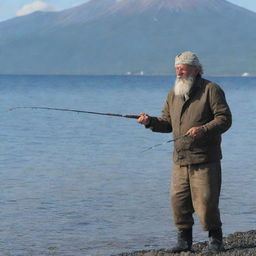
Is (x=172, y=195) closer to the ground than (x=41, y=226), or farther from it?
farther from it

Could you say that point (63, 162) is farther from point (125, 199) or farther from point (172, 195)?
point (172, 195)

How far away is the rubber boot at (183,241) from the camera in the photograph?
852 cm

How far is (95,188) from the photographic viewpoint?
15.9 metres

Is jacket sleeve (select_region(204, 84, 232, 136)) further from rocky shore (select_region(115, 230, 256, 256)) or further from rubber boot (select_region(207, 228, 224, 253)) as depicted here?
rocky shore (select_region(115, 230, 256, 256))

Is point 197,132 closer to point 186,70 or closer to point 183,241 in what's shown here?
point 186,70

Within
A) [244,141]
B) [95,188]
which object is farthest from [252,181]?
[244,141]

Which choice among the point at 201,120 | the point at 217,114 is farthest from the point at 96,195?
the point at 217,114

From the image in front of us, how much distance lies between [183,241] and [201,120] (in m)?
1.17

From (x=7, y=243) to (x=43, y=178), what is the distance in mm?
6289

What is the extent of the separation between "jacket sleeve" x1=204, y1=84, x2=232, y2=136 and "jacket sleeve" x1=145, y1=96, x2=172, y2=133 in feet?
1.68

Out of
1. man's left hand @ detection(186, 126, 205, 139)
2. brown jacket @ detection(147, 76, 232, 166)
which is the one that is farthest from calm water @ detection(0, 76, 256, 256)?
man's left hand @ detection(186, 126, 205, 139)

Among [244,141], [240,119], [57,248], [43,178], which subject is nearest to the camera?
[57,248]

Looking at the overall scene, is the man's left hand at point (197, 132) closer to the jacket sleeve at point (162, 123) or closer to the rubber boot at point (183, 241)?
the jacket sleeve at point (162, 123)

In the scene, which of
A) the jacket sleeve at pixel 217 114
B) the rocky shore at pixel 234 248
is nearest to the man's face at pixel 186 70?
the jacket sleeve at pixel 217 114
